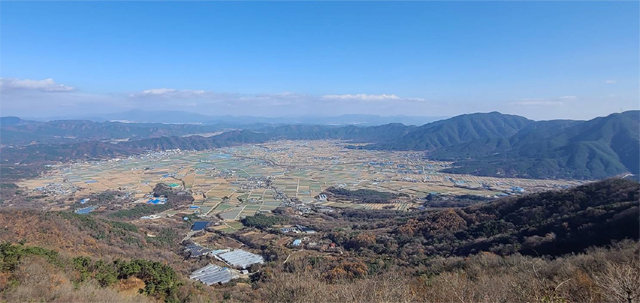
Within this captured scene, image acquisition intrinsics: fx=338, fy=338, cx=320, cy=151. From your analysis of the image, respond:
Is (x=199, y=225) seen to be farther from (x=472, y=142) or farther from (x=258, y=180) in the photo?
(x=472, y=142)

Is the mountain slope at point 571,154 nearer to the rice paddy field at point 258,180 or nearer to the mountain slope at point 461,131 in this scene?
the rice paddy field at point 258,180

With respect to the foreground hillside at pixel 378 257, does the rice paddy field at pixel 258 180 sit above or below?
below

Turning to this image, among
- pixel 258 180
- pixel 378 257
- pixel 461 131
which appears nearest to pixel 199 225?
pixel 378 257

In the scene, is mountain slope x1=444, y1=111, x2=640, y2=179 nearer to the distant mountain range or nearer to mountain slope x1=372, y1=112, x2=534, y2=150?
the distant mountain range

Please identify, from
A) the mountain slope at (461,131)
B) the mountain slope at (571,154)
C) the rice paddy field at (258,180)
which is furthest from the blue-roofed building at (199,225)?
the mountain slope at (461,131)

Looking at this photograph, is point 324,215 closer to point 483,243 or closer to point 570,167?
point 483,243

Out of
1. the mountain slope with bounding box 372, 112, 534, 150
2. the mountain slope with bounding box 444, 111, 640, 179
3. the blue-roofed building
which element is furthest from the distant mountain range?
the blue-roofed building
